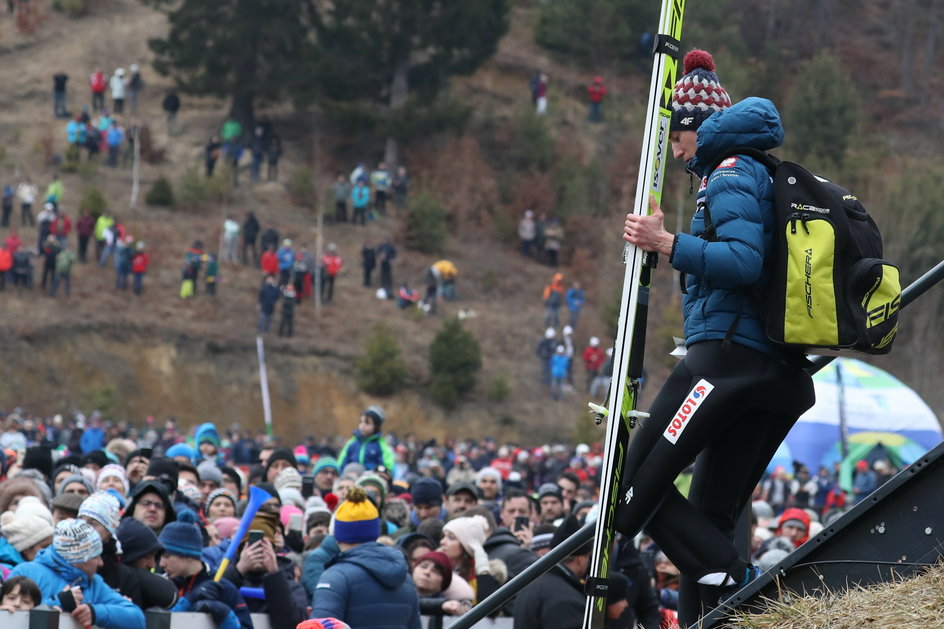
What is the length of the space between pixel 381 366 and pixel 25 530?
4287cm

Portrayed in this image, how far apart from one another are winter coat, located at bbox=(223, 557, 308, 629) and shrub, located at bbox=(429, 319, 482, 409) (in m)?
42.9

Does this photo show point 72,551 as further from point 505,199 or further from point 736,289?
point 505,199

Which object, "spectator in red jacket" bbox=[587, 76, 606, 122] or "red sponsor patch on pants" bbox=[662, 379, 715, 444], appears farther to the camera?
"spectator in red jacket" bbox=[587, 76, 606, 122]

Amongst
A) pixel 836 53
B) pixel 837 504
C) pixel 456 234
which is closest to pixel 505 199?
pixel 456 234

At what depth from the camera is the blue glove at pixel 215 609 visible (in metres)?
6.86

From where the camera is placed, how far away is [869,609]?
430 centimetres

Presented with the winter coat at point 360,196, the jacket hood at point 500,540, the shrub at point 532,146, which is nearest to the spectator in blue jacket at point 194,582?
the jacket hood at point 500,540

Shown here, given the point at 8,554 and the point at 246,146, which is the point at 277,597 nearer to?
the point at 8,554

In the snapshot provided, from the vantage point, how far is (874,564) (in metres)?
4.59

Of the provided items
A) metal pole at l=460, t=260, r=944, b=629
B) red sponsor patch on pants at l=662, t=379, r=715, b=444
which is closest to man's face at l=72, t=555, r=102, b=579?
metal pole at l=460, t=260, r=944, b=629

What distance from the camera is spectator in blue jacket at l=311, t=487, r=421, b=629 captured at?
6594 millimetres

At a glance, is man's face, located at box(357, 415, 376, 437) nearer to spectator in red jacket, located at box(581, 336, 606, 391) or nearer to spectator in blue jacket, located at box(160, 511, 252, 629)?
spectator in blue jacket, located at box(160, 511, 252, 629)

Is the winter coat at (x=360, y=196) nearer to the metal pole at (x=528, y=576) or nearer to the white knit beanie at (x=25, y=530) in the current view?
the white knit beanie at (x=25, y=530)

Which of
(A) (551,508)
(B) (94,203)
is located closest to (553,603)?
(A) (551,508)
